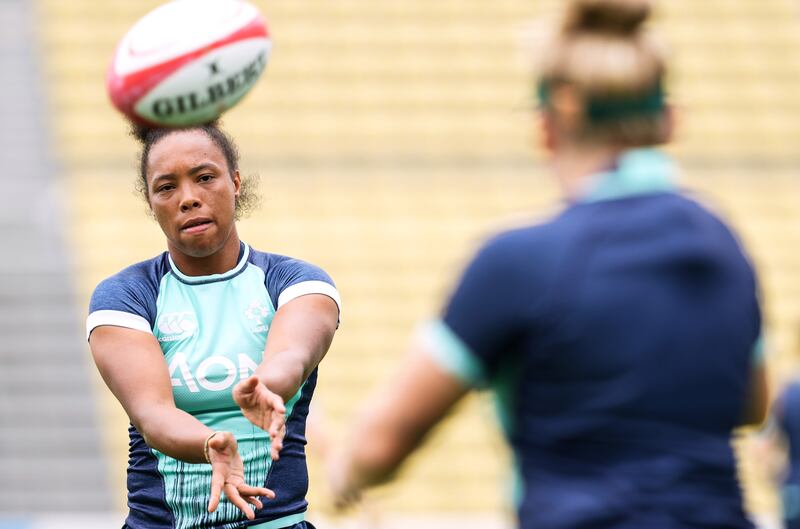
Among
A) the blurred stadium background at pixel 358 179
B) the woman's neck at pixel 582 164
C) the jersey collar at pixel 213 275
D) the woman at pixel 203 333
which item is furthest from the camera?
the blurred stadium background at pixel 358 179

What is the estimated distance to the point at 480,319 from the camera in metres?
2.09

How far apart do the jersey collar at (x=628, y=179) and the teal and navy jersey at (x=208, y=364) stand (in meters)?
1.40

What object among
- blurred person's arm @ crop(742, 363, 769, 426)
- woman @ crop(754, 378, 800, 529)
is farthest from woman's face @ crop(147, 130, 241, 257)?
woman @ crop(754, 378, 800, 529)

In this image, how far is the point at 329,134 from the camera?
12.4 m

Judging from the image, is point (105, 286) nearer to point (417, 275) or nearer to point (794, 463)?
point (794, 463)

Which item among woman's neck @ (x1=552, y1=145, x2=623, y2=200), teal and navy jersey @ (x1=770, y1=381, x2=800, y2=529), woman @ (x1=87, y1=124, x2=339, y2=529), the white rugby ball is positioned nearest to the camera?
woman's neck @ (x1=552, y1=145, x2=623, y2=200)

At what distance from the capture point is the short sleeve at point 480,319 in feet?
6.82

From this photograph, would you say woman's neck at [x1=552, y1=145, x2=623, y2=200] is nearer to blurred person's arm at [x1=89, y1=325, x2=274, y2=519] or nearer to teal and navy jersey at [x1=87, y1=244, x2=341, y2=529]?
blurred person's arm at [x1=89, y1=325, x2=274, y2=519]

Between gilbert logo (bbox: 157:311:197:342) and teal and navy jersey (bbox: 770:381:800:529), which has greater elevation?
gilbert logo (bbox: 157:311:197:342)

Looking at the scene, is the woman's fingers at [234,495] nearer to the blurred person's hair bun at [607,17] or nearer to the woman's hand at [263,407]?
the woman's hand at [263,407]

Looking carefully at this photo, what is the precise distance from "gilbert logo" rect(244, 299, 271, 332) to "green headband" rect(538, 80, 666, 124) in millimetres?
1488

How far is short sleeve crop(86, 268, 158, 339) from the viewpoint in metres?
3.31

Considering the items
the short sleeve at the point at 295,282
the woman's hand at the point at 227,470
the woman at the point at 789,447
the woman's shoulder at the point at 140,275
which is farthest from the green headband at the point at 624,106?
A: the woman at the point at 789,447

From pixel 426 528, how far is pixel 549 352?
24.0 ft
